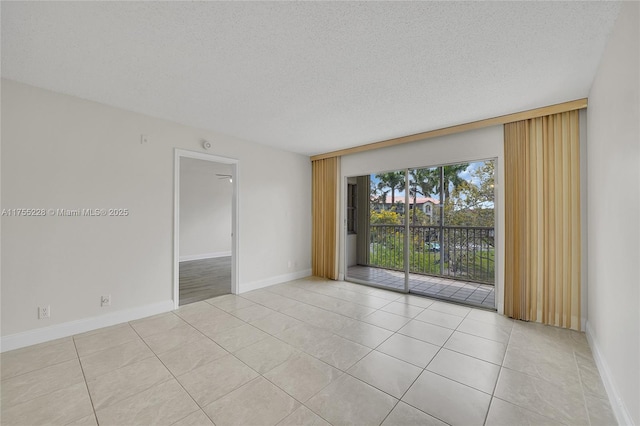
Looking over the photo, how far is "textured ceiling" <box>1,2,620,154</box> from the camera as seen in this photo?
165 centimetres

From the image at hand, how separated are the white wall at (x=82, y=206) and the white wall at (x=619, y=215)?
14.1 ft

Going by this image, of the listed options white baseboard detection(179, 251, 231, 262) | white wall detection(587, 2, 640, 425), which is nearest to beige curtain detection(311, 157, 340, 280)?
white wall detection(587, 2, 640, 425)

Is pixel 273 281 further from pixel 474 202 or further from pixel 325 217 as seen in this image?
pixel 474 202

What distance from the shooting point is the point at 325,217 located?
538 centimetres

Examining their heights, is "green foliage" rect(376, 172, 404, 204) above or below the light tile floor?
above

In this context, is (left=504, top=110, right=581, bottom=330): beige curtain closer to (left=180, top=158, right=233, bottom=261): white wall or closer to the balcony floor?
the balcony floor

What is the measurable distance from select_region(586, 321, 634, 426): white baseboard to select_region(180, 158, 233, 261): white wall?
7242mm

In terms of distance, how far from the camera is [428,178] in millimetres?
4695

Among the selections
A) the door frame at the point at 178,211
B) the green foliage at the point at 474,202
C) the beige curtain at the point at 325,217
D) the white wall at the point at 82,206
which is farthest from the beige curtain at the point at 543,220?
the white wall at the point at 82,206

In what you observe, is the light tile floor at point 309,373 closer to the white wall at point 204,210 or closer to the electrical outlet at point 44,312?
the electrical outlet at point 44,312

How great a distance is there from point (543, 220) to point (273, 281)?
4172mm

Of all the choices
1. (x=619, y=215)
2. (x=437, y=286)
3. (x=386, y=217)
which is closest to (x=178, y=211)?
(x=386, y=217)

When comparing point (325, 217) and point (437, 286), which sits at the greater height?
point (325, 217)

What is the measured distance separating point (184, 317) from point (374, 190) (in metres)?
4.19
